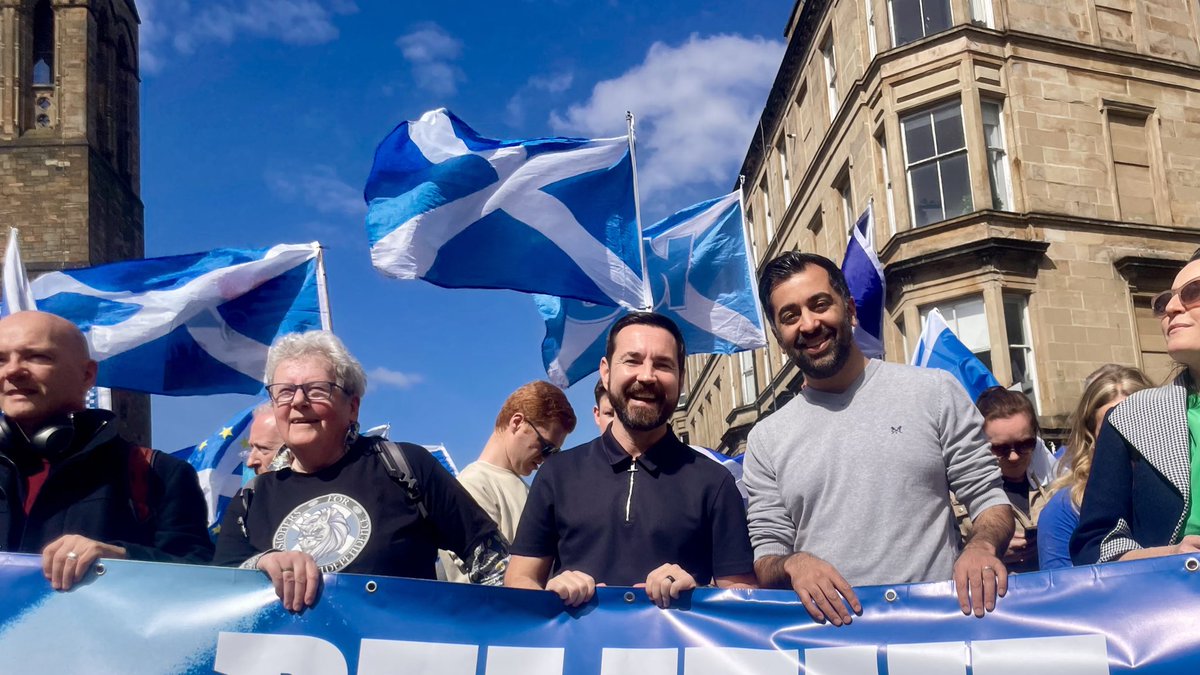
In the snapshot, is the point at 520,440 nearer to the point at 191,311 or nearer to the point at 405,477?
the point at 405,477

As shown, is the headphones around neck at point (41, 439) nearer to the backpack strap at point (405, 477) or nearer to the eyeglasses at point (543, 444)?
the backpack strap at point (405, 477)

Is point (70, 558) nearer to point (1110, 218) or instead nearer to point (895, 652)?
point (895, 652)

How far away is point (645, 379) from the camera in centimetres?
325

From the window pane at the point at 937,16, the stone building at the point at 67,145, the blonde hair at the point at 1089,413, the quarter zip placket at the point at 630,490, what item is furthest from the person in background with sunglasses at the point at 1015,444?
the stone building at the point at 67,145

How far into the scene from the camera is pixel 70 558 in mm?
3025

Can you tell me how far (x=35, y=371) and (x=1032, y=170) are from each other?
61.3 ft

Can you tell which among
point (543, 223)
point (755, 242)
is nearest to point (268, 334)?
point (543, 223)

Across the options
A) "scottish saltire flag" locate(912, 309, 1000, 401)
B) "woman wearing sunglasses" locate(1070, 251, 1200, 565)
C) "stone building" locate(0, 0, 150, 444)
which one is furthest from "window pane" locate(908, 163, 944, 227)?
"stone building" locate(0, 0, 150, 444)

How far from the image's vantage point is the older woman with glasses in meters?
3.29

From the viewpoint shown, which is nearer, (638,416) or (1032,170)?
(638,416)

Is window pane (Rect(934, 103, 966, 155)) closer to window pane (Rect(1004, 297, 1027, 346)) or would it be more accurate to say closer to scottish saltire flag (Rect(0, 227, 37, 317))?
window pane (Rect(1004, 297, 1027, 346))

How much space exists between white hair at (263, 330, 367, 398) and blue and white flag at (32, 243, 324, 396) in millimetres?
4196

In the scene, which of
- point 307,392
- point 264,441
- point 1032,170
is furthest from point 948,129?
point 307,392

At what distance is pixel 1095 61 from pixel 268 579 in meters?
20.9
